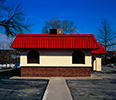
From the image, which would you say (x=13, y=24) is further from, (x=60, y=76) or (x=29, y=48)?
(x=60, y=76)

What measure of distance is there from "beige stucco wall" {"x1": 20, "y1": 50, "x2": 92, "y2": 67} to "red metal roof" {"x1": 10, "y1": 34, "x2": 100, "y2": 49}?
767 millimetres

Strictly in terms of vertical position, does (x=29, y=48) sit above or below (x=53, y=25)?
below

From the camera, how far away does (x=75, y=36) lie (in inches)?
529

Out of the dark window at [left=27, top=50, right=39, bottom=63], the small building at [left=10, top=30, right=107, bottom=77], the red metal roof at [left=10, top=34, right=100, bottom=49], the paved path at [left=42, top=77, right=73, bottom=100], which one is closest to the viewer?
the paved path at [left=42, top=77, right=73, bottom=100]

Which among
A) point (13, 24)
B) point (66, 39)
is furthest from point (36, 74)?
point (13, 24)

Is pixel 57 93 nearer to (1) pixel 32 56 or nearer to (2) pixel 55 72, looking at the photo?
(2) pixel 55 72

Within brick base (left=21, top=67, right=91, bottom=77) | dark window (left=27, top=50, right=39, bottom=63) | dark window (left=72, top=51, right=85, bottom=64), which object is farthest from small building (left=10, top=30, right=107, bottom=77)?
dark window (left=27, top=50, right=39, bottom=63)

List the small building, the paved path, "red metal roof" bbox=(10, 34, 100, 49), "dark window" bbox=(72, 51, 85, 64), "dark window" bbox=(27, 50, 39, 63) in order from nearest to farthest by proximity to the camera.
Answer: the paved path → "red metal roof" bbox=(10, 34, 100, 49) → the small building → "dark window" bbox=(72, 51, 85, 64) → "dark window" bbox=(27, 50, 39, 63)

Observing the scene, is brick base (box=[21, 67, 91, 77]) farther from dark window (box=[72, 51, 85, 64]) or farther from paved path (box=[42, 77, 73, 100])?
paved path (box=[42, 77, 73, 100])

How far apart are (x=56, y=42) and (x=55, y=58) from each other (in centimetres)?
169

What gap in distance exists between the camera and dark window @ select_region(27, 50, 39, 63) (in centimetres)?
1380

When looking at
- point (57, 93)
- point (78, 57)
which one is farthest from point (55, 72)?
point (57, 93)

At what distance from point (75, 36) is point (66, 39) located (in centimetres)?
101

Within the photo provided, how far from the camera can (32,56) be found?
13.9m
